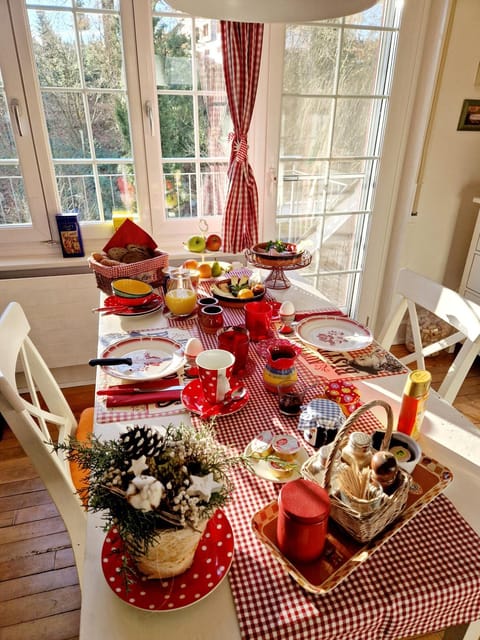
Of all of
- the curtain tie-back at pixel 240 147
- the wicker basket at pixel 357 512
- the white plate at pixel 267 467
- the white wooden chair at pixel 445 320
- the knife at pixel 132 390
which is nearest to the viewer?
the wicker basket at pixel 357 512

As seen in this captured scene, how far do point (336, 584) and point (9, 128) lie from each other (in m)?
2.24

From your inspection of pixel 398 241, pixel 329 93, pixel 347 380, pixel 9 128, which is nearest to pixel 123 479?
pixel 347 380

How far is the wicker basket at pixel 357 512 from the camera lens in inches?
24.9

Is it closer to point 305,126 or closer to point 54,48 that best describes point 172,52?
point 54,48

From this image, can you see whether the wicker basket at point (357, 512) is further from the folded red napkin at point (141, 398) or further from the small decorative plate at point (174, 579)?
the folded red napkin at point (141, 398)

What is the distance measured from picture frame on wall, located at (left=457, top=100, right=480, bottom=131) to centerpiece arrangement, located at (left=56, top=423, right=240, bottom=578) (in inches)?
101

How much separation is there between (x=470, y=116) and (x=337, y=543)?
8.41 ft

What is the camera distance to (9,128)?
201 centimetres

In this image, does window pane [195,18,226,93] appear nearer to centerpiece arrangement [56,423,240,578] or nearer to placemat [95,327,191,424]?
placemat [95,327,191,424]

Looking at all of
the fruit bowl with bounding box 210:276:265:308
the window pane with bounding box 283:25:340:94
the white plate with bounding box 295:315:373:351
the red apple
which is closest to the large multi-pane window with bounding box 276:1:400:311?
the window pane with bounding box 283:25:340:94

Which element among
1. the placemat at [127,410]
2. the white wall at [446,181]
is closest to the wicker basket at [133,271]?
the placemat at [127,410]

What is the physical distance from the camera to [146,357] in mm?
1207

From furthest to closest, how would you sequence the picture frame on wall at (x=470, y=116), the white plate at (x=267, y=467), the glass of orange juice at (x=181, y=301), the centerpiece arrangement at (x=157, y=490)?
1. the picture frame on wall at (x=470, y=116)
2. the glass of orange juice at (x=181, y=301)
3. the white plate at (x=267, y=467)
4. the centerpiece arrangement at (x=157, y=490)

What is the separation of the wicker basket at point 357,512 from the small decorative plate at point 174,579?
176 millimetres
